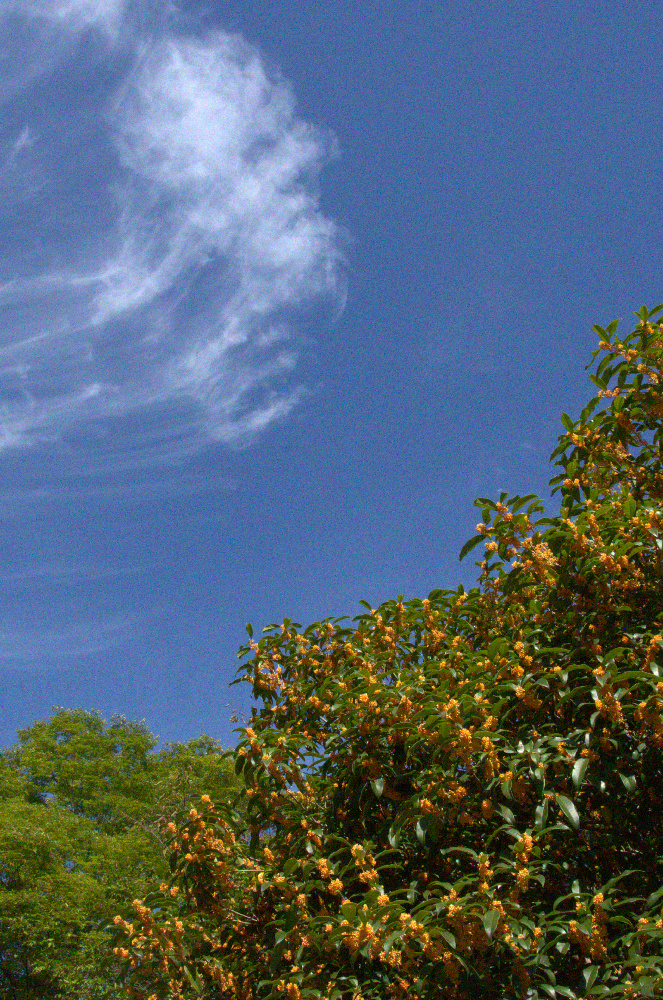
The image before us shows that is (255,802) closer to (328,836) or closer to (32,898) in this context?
(328,836)

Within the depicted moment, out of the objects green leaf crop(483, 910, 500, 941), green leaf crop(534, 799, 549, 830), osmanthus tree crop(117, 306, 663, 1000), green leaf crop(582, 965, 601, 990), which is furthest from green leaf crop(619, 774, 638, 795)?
green leaf crop(483, 910, 500, 941)

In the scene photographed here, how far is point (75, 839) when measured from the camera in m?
17.9

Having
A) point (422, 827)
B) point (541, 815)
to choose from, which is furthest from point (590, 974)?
point (422, 827)

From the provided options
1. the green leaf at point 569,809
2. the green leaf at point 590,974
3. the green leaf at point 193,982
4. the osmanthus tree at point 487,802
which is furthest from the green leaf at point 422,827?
the green leaf at point 193,982

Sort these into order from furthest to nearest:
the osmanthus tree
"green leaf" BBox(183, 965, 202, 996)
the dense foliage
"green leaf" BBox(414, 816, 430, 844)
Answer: the dense foliage < "green leaf" BBox(183, 965, 202, 996) < "green leaf" BBox(414, 816, 430, 844) < the osmanthus tree

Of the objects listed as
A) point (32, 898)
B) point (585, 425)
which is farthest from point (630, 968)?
point (32, 898)

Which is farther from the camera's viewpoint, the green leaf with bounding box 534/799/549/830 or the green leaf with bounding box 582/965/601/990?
the green leaf with bounding box 534/799/549/830

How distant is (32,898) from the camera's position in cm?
1564

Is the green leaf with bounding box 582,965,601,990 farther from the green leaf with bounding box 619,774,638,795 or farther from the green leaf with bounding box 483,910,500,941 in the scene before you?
the green leaf with bounding box 619,774,638,795

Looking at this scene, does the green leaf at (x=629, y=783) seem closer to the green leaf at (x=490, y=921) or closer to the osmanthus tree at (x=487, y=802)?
the osmanthus tree at (x=487, y=802)

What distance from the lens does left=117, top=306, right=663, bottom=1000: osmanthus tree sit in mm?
2793

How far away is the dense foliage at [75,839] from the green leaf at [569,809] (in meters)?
10.8

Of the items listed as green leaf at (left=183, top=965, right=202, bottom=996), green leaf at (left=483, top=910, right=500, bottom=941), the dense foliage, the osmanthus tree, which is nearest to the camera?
green leaf at (left=483, top=910, right=500, bottom=941)

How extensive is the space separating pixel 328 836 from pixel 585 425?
2.67m
